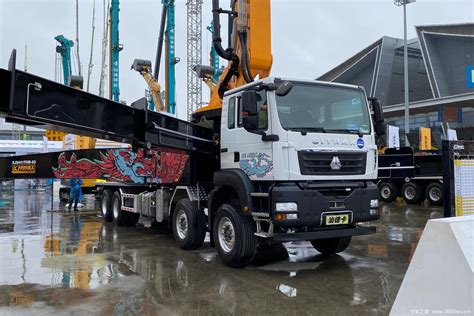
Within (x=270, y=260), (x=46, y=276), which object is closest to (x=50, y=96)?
(x=46, y=276)

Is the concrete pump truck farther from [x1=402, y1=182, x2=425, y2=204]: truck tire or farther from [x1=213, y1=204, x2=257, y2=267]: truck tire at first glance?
[x1=402, y1=182, x2=425, y2=204]: truck tire

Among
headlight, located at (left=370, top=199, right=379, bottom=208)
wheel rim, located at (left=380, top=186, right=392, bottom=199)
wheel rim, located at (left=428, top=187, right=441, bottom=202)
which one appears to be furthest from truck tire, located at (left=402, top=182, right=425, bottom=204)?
headlight, located at (left=370, top=199, right=379, bottom=208)

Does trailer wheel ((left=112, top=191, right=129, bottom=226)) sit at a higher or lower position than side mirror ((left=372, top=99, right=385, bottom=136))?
lower

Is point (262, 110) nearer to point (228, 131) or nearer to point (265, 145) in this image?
point (265, 145)

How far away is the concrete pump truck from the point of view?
6.04 meters

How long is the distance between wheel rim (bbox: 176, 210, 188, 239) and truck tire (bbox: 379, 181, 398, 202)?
13134 mm

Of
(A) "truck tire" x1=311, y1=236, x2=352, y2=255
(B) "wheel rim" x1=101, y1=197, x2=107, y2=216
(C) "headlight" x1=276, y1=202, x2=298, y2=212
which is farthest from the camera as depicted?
(B) "wheel rim" x1=101, y1=197, x2=107, y2=216

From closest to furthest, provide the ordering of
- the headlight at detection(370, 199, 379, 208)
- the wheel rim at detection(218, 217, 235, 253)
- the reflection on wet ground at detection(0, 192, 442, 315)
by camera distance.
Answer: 1. the reflection on wet ground at detection(0, 192, 442, 315)
2. the headlight at detection(370, 199, 379, 208)
3. the wheel rim at detection(218, 217, 235, 253)

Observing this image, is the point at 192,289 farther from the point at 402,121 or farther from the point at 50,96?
the point at 402,121

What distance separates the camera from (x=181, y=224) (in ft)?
28.2

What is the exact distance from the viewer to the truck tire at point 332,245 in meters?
7.66

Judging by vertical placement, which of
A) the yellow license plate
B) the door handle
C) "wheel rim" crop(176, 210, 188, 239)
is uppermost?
the door handle

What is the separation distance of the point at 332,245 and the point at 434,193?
11567mm

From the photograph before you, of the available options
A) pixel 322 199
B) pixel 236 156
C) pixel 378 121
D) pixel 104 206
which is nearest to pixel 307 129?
pixel 322 199
